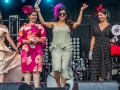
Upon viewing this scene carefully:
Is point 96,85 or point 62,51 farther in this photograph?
point 62,51

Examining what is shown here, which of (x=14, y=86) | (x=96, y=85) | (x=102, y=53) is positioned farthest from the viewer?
(x=102, y=53)

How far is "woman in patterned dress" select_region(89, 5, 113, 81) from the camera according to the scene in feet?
20.4

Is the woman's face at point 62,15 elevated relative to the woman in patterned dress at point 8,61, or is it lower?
elevated

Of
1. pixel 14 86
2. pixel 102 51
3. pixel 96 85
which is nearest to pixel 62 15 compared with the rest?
pixel 102 51

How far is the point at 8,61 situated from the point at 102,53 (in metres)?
1.65

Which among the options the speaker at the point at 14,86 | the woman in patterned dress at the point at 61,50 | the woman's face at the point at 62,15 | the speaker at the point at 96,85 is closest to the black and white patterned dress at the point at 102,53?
Result: the woman in patterned dress at the point at 61,50

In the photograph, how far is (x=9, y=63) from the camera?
21.2 feet

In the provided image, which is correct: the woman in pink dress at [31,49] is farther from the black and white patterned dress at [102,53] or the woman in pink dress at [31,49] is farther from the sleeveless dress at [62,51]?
the black and white patterned dress at [102,53]

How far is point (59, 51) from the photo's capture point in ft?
20.6

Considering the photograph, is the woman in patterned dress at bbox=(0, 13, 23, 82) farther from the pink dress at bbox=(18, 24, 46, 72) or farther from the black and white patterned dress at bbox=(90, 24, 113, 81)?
the black and white patterned dress at bbox=(90, 24, 113, 81)

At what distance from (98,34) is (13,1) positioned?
5309mm

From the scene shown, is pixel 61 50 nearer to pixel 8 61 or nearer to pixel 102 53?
pixel 102 53

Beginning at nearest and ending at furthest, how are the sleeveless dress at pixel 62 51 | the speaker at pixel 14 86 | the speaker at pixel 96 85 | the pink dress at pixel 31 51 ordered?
the speaker at pixel 14 86 → the speaker at pixel 96 85 → the sleeveless dress at pixel 62 51 → the pink dress at pixel 31 51

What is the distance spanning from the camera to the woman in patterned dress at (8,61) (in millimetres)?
6355
